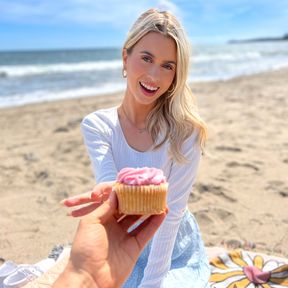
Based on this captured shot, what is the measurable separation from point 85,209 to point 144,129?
1.01 m

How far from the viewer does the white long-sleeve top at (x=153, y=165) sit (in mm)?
2297

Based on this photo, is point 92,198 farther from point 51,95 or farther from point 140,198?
point 51,95

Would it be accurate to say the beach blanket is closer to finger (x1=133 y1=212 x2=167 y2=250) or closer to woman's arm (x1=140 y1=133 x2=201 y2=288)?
woman's arm (x1=140 y1=133 x2=201 y2=288)

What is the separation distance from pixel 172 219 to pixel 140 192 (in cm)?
75

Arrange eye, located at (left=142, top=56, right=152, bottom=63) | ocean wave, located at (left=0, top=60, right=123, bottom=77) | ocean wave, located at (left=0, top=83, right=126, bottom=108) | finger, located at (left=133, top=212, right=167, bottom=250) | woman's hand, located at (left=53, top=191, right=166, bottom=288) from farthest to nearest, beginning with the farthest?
ocean wave, located at (left=0, top=60, right=123, bottom=77), ocean wave, located at (left=0, top=83, right=126, bottom=108), eye, located at (left=142, top=56, right=152, bottom=63), finger, located at (left=133, top=212, right=167, bottom=250), woman's hand, located at (left=53, top=191, right=166, bottom=288)

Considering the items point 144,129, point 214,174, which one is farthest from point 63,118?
point 144,129

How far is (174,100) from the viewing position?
2568 millimetres

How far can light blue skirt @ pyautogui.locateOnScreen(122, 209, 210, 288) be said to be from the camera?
246cm

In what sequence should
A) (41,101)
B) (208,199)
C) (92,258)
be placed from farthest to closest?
(41,101)
(208,199)
(92,258)

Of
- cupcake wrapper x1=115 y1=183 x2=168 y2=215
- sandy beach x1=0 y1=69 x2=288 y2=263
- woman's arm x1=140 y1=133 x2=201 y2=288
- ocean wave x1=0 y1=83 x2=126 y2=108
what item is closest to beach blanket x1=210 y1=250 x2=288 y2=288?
sandy beach x1=0 y1=69 x2=288 y2=263

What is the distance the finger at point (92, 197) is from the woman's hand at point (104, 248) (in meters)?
0.02

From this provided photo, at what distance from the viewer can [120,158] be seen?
2.51m

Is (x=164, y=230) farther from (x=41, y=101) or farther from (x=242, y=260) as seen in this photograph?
(x=41, y=101)

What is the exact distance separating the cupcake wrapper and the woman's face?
0.90 meters
